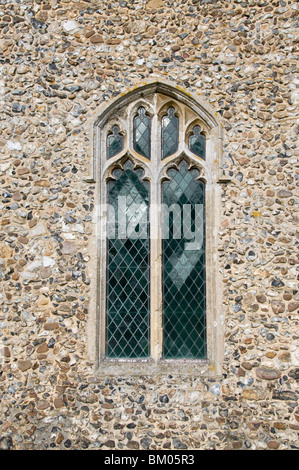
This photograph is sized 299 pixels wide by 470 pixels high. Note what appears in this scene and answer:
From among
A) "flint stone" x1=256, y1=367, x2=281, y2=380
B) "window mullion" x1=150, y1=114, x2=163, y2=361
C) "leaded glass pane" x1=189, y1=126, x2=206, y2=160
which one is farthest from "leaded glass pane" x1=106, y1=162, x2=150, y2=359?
"flint stone" x1=256, y1=367, x2=281, y2=380

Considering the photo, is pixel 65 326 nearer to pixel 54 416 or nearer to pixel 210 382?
pixel 54 416

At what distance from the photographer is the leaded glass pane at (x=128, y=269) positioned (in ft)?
16.2

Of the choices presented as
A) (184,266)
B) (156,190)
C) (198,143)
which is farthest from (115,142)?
(184,266)

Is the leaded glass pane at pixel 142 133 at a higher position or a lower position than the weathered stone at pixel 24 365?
higher

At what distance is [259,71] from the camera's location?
5016 millimetres

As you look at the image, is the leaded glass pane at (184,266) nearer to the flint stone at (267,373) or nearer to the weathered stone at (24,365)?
the flint stone at (267,373)

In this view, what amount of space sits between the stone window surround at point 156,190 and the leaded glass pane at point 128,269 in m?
0.10

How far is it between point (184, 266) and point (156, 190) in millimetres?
978

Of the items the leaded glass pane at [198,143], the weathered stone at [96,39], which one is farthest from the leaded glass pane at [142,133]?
the weathered stone at [96,39]

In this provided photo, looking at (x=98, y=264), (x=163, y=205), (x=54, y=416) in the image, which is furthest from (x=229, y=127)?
(x=54, y=416)

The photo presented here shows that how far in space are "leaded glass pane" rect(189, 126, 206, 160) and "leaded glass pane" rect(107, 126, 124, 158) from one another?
2.85ft

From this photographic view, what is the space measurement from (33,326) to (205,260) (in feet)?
7.02

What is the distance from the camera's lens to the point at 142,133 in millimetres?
5227

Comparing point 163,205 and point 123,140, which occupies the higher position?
point 123,140
